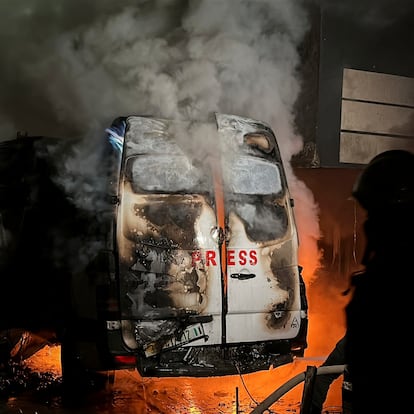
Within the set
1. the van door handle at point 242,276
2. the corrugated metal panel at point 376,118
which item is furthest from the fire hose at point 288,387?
the corrugated metal panel at point 376,118

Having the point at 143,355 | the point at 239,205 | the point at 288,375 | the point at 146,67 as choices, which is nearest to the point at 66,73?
the point at 146,67

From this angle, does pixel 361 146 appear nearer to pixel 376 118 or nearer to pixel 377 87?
pixel 376 118

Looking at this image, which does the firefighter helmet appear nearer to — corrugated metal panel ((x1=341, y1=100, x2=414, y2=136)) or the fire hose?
the fire hose

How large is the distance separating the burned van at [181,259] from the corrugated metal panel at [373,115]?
14.1 feet

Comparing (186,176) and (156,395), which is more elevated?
(186,176)

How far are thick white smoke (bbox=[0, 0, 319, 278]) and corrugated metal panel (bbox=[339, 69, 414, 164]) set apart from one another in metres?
1.39

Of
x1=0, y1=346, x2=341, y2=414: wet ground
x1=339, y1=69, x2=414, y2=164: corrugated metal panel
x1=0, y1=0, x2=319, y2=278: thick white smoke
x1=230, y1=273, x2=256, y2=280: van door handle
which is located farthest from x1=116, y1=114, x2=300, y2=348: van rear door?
x1=339, y1=69, x2=414, y2=164: corrugated metal panel

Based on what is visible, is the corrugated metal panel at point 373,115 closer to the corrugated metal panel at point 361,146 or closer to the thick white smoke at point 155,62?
the corrugated metal panel at point 361,146

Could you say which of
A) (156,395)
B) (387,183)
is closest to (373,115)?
(156,395)

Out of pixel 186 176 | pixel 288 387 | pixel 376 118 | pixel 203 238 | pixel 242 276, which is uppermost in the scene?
pixel 376 118

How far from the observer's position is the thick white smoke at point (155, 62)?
6.37 m

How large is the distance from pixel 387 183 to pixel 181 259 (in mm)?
2807

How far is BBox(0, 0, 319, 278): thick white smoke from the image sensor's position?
637 cm

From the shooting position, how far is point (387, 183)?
2.10 m
